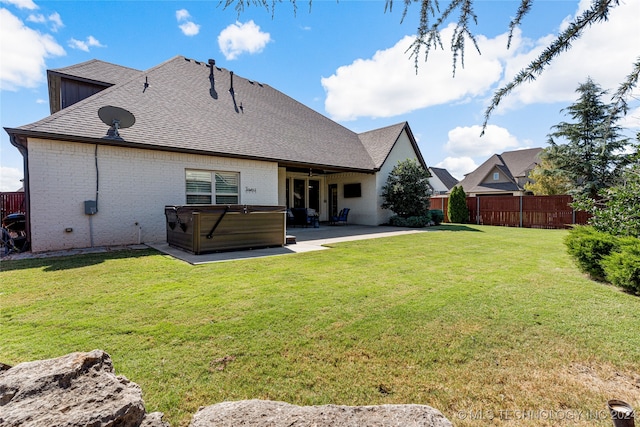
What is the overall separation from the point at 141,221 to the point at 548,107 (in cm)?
1040

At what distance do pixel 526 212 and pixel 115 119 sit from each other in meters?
19.9

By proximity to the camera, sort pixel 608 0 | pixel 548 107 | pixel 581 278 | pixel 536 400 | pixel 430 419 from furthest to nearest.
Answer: pixel 581 278 → pixel 548 107 → pixel 536 400 → pixel 608 0 → pixel 430 419

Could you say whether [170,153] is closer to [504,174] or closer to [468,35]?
[468,35]

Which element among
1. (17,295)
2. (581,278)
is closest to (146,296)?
(17,295)

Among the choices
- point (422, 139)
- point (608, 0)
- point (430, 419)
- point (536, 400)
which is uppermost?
point (422, 139)

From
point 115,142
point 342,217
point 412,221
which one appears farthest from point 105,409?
point 412,221

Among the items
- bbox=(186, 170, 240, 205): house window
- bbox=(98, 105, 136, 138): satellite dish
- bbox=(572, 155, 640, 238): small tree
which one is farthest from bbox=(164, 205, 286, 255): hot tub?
bbox=(572, 155, 640, 238): small tree

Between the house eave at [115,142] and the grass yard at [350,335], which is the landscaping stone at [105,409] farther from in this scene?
the house eave at [115,142]

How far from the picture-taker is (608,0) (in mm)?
1707

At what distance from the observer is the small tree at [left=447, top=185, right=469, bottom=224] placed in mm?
18219

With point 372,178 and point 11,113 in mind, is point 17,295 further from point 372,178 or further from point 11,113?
point 372,178

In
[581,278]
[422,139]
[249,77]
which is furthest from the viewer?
[422,139]

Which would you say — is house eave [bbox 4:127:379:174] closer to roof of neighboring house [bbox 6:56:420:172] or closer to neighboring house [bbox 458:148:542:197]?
roof of neighboring house [bbox 6:56:420:172]

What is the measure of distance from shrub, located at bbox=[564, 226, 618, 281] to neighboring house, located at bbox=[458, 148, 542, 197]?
25501 mm
